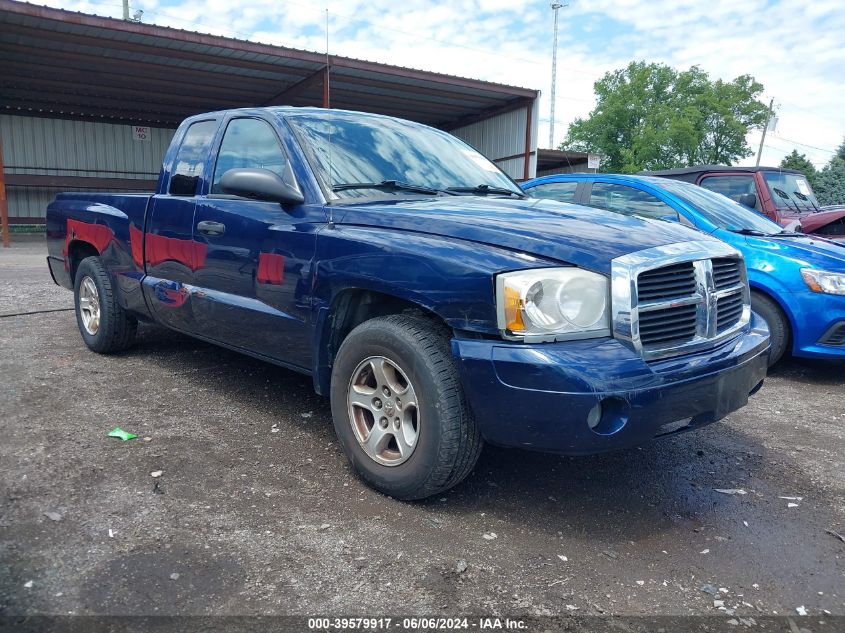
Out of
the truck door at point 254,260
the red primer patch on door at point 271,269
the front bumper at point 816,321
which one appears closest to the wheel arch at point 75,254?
the truck door at point 254,260

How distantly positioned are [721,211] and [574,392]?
4076 mm

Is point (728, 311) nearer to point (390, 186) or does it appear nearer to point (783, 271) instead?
point (390, 186)

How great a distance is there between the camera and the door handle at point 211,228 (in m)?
3.71

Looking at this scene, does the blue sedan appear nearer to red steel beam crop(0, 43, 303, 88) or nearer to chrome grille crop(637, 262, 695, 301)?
chrome grille crop(637, 262, 695, 301)

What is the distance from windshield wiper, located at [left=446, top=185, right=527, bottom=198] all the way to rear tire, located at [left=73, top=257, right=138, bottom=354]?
2.88 meters

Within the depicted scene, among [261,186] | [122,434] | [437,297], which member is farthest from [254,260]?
[437,297]

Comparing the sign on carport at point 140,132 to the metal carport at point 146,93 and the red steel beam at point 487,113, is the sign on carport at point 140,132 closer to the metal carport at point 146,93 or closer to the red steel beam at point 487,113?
the metal carport at point 146,93

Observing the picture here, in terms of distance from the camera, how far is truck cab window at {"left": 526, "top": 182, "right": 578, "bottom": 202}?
6447 mm

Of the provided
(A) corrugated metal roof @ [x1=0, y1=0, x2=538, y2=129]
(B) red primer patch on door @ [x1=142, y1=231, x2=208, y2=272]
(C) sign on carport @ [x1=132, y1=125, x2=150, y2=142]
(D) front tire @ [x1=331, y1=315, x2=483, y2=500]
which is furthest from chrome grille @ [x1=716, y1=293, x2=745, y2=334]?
(C) sign on carport @ [x1=132, y1=125, x2=150, y2=142]

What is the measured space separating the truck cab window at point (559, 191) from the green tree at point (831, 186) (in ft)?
92.0

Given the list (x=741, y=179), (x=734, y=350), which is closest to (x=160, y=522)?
(x=734, y=350)

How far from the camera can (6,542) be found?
8.05 ft

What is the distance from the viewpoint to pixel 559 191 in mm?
6562

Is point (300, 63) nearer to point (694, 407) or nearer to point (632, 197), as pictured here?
point (632, 197)
